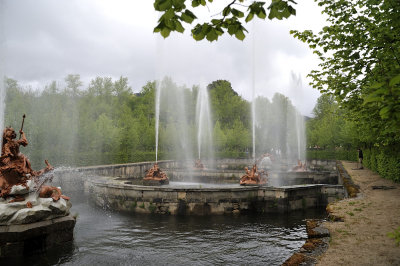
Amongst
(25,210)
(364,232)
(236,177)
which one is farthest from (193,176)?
(364,232)

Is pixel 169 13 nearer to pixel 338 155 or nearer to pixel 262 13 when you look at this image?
pixel 262 13

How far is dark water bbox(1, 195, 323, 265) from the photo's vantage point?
7359mm

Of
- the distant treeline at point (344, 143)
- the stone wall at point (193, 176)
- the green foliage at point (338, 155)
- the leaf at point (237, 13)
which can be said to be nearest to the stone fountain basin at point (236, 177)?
the stone wall at point (193, 176)

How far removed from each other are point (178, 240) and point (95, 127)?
25.6m

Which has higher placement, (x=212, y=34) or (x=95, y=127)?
(x=95, y=127)

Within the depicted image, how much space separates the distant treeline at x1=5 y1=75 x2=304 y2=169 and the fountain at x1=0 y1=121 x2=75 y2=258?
17.6 m

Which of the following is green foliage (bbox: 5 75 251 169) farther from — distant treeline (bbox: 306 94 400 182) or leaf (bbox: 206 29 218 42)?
leaf (bbox: 206 29 218 42)

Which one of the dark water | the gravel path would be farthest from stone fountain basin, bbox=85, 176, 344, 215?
the gravel path

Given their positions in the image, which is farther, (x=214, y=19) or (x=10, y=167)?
(x=10, y=167)

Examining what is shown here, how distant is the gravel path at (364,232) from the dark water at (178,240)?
165 cm

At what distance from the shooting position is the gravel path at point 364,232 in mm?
4762

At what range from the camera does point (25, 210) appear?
7.55 meters

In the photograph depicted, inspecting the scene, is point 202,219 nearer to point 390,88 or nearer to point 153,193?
point 153,193

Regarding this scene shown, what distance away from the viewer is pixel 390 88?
9.22 ft
